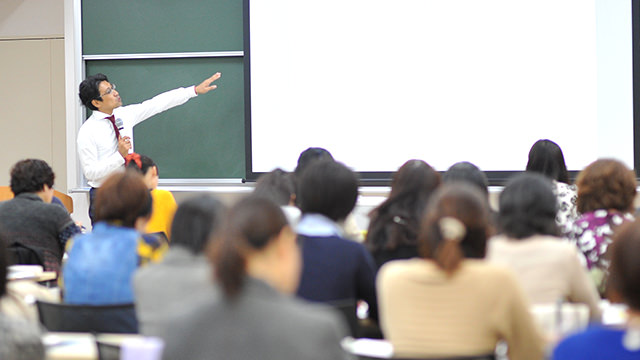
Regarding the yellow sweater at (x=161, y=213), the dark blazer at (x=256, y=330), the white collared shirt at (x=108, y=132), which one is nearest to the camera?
the dark blazer at (x=256, y=330)

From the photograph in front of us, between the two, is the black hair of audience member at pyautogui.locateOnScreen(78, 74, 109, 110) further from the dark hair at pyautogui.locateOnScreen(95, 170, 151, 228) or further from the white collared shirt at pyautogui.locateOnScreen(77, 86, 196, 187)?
the dark hair at pyautogui.locateOnScreen(95, 170, 151, 228)

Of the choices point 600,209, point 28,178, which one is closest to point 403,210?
point 600,209

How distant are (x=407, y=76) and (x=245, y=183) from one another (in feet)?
4.96

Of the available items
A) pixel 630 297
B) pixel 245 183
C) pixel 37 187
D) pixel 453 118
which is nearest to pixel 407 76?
pixel 453 118

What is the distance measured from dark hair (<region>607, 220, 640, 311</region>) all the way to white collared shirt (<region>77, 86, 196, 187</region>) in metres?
4.70

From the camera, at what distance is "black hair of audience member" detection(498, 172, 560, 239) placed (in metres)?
2.46

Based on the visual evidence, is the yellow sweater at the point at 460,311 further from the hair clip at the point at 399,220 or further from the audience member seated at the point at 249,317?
the hair clip at the point at 399,220

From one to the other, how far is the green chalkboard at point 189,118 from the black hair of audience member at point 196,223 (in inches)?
154

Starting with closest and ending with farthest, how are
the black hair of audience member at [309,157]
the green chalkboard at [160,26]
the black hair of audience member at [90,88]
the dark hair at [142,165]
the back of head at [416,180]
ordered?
the back of head at [416,180], the black hair of audience member at [309,157], the dark hair at [142,165], the black hair of audience member at [90,88], the green chalkboard at [160,26]

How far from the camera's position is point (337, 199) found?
2.74 meters

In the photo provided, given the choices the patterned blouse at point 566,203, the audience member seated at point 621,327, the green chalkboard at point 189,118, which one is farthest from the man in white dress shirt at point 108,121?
the audience member seated at point 621,327

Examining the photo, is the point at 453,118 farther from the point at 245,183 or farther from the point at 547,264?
the point at 547,264

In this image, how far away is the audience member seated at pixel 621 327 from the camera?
1446 mm

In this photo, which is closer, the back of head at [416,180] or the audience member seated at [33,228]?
the back of head at [416,180]
